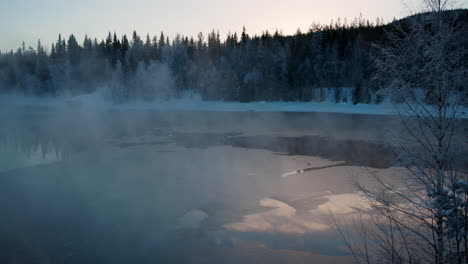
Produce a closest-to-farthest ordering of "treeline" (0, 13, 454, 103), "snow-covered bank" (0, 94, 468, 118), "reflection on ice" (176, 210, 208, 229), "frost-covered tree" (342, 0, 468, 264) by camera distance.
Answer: "frost-covered tree" (342, 0, 468, 264) → "reflection on ice" (176, 210, 208, 229) → "snow-covered bank" (0, 94, 468, 118) → "treeline" (0, 13, 454, 103)

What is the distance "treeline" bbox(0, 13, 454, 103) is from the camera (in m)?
77.9

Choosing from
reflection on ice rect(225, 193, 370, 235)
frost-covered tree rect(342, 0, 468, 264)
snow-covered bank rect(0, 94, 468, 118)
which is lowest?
reflection on ice rect(225, 193, 370, 235)

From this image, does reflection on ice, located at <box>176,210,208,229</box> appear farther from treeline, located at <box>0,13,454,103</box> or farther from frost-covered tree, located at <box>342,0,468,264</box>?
treeline, located at <box>0,13,454,103</box>

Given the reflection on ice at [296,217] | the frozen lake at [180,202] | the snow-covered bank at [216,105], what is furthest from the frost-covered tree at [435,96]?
the snow-covered bank at [216,105]

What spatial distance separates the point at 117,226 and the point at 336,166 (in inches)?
441

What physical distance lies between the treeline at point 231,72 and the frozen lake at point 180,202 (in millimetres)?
50648

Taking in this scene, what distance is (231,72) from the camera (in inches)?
3292

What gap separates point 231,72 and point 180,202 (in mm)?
72950

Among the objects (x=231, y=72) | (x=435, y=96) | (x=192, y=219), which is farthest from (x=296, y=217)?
(x=231, y=72)

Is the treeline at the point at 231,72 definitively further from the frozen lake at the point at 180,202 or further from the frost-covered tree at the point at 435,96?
the frost-covered tree at the point at 435,96

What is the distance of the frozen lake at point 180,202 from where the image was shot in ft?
29.4

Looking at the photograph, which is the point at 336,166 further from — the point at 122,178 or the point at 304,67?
the point at 304,67

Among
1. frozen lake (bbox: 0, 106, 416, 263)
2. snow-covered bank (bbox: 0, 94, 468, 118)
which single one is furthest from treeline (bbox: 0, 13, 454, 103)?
frozen lake (bbox: 0, 106, 416, 263)

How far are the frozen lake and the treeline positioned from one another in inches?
1994
